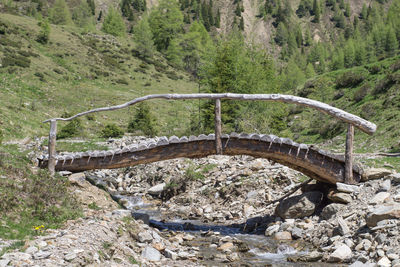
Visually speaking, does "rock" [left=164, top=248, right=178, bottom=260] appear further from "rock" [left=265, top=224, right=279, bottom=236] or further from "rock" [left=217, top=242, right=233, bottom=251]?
"rock" [left=265, top=224, right=279, bottom=236]

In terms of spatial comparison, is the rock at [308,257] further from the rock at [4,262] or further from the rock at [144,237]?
the rock at [4,262]

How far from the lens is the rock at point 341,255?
9070 millimetres

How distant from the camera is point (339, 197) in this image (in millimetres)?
11742

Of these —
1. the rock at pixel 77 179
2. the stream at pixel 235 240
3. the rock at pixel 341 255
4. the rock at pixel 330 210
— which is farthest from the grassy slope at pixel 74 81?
the rock at pixel 341 255

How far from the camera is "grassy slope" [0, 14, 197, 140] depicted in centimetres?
3647

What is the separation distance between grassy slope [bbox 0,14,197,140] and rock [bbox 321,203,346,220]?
22.3 metres

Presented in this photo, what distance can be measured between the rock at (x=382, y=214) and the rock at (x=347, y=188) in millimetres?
1991

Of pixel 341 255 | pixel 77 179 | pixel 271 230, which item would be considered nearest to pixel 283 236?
pixel 271 230

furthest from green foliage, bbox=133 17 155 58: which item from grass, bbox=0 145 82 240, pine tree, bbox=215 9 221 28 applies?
pine tree, bbox=215 9 221 28

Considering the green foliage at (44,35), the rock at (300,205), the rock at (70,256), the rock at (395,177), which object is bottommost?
the rock at (300,205)

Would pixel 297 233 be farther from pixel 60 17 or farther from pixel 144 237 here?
pixel 60 17

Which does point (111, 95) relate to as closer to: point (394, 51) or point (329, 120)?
point (329, 120)

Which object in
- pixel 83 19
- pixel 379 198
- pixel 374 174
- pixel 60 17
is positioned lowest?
pixel 379 198

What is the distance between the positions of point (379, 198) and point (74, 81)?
2045 inches
